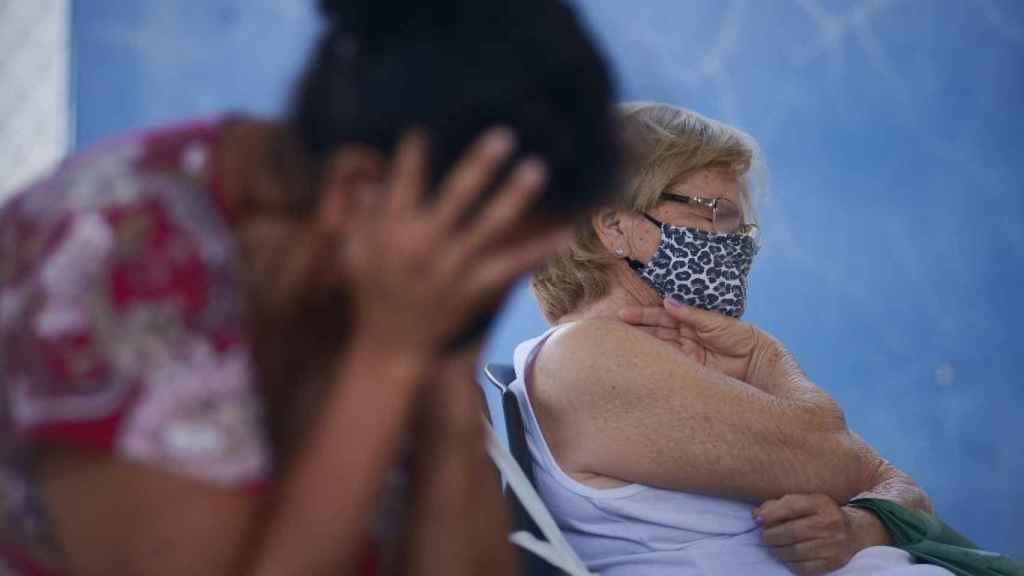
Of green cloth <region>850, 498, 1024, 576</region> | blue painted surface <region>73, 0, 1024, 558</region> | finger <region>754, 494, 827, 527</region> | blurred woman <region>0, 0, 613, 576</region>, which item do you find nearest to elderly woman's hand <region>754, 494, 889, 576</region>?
finger <region>754, 494, 827, 527</region>

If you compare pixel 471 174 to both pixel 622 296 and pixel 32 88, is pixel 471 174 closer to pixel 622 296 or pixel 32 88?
pixel 622 296

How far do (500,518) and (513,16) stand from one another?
0.85 m

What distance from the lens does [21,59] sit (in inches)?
140

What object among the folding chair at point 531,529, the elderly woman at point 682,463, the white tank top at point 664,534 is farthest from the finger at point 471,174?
the white tank top at point 664,534

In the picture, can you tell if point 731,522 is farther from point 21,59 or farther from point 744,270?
point 21,59

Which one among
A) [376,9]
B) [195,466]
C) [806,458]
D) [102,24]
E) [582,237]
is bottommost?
[195,466]

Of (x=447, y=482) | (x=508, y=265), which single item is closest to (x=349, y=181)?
(x=508, y=265)

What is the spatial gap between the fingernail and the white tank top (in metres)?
1.26

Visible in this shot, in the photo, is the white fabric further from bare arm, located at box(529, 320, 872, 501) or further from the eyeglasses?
the eyeglasses

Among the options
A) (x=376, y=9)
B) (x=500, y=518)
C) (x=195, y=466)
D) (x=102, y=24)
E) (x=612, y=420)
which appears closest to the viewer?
(x=195, y=466)

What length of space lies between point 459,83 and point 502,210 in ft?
0.44

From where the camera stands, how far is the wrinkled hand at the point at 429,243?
1136mm

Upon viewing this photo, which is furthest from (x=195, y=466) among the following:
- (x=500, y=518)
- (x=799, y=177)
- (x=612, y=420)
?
(x=799, y=177)

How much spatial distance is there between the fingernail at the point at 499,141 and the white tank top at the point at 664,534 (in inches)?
49.7
